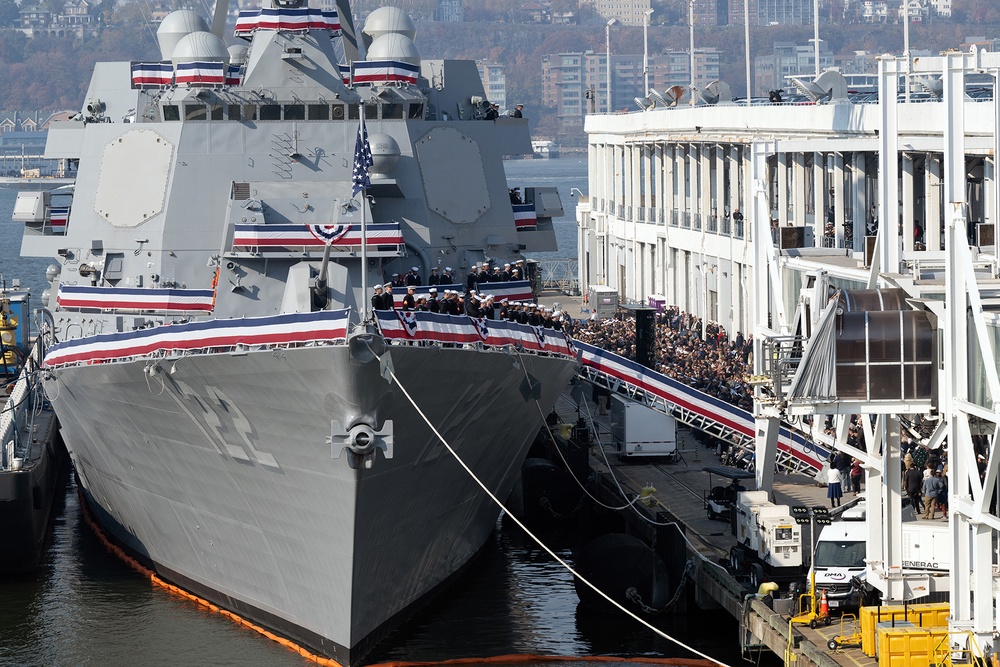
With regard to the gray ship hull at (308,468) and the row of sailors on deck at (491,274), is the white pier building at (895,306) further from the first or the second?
the gray ship hull at (308,468)

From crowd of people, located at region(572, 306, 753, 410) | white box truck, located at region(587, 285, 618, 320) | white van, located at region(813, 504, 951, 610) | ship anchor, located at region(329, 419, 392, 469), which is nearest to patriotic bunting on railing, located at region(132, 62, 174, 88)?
ship anchor, located at region(329, 419, 392, 469)

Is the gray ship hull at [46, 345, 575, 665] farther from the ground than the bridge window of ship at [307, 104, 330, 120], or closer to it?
closer to it

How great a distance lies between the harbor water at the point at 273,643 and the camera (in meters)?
22.6

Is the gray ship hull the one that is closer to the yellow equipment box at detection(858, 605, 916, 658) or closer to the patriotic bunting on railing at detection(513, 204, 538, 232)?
the patriotic bunting on railing at detection(513, 204, 538, 232)

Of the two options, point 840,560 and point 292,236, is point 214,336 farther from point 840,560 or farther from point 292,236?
point 840,560

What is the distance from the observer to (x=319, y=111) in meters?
26.3

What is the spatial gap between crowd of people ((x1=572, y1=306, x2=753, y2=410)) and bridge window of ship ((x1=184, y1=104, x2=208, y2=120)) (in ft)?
39.2

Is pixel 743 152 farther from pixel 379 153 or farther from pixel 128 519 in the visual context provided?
pixel 128 519

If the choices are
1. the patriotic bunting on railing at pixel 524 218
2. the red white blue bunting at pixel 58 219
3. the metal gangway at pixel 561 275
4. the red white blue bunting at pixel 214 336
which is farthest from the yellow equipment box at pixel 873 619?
the metal gangway at pixel 561 275

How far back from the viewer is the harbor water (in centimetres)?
2261

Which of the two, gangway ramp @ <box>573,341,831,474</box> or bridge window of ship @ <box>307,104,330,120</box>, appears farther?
gangway ramp @ <box>573,341,831,474</box>

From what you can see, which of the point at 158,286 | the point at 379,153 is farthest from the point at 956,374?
the point at 158,286

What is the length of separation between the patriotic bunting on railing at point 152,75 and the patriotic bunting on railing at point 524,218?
6933mm

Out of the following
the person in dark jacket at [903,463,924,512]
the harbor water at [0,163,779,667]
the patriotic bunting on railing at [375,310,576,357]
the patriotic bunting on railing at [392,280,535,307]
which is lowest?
the harbor water at [0,163,779,667]
